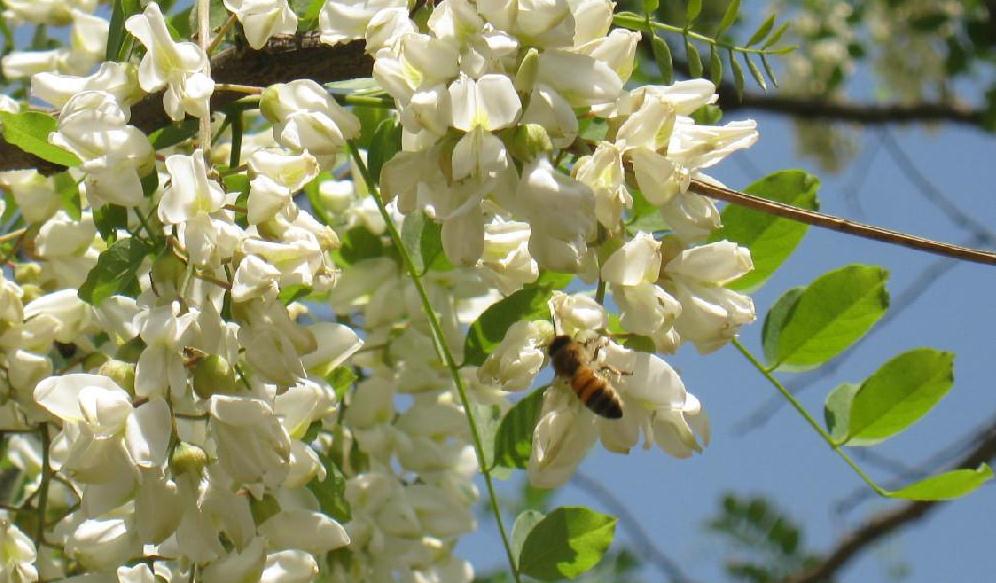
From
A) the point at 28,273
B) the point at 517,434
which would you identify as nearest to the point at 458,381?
the point at 517,434

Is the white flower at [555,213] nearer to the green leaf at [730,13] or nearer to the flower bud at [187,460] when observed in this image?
the flower bud at [187,460]

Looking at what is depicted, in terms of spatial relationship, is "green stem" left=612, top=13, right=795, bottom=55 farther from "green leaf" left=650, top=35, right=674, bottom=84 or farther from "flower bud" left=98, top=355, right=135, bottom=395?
"flower bud" left=98, top=355, right=135, bottom=395

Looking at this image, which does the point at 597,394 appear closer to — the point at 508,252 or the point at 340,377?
the point at 508,252

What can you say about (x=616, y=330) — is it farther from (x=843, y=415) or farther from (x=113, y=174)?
(x=113, y=174)

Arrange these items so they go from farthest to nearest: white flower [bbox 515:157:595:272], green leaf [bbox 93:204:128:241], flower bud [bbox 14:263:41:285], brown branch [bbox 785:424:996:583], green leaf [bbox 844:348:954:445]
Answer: brown branch [bbox 785:424:996:583], flower bud [bbox 14:263:41:285], green leaf [bbox 844:348:954:445], green leaf [bbox 93:204:128:241], white flower [bbox 515:157:595:272]

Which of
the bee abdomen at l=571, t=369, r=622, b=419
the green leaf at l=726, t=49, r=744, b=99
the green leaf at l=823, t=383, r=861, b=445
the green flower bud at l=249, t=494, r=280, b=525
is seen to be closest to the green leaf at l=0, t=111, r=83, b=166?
the green flower bud at l=249, t=494, r=280, b=525

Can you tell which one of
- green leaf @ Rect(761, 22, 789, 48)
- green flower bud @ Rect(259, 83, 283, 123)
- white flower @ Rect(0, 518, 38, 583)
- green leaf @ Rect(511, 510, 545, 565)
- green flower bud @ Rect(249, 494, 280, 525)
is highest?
green flower bud @ Rect(259, 83, 283, 123)
